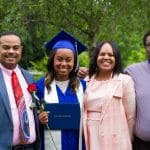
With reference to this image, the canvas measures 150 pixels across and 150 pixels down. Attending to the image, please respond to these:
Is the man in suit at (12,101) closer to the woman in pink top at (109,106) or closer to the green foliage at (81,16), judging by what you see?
the woman in pink top at (109,106)

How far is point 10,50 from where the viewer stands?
5242 mm

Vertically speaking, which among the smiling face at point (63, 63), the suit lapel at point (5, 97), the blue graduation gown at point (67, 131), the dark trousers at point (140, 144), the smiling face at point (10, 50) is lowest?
the dark trousers at point (140, 144)

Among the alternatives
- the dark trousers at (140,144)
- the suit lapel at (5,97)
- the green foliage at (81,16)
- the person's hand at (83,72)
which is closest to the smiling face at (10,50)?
the suit lapel at (5,97)

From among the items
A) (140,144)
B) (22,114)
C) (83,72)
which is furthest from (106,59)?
(22,114)

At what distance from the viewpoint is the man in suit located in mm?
5043

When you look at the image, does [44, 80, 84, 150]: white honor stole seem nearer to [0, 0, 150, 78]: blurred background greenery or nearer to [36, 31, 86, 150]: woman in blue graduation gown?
[36, 31, 86, 150]: woman in blue graduation gown

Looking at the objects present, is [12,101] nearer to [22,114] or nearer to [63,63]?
[22,114]

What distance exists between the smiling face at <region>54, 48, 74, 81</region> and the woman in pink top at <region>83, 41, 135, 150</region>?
308 millimetres

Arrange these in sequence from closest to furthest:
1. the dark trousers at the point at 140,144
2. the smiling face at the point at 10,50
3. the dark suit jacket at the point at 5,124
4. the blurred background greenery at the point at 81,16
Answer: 1. the dark suit jacket at the point at 5,124
2. the smiling face at the point at 10,50
3. the dark trousers at the point at 140,144
4. the blurred background greenery at the point at 81,16

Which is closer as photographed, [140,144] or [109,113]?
[109,113]

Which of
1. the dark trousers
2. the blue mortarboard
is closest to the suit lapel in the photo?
the blue mortarboard

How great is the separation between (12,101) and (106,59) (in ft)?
3.82

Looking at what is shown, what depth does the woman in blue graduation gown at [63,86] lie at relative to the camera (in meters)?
5.57

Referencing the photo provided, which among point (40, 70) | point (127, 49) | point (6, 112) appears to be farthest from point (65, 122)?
point (127, 49)
